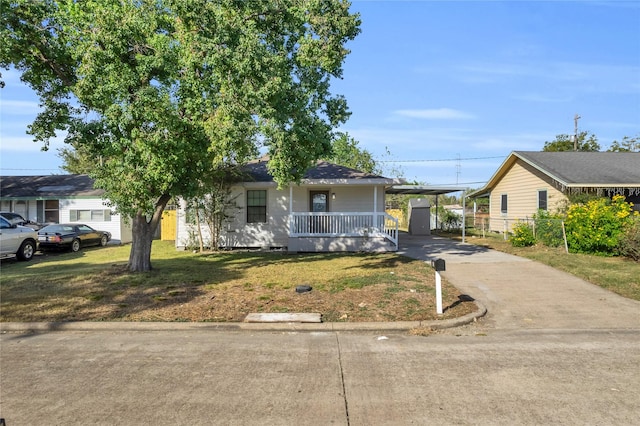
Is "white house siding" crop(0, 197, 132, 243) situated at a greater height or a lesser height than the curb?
greater

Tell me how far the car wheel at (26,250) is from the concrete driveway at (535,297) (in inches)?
579

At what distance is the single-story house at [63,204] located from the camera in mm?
23297

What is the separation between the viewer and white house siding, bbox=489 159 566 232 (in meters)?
20.9

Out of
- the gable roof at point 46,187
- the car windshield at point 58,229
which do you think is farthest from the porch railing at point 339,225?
the gable roof at point 46,187

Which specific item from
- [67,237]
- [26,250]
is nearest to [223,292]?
[26,250]

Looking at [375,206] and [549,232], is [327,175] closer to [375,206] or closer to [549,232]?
[375,206]

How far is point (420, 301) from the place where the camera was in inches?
324

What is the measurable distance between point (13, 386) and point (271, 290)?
5250 mm

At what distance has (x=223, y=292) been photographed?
9.20 m

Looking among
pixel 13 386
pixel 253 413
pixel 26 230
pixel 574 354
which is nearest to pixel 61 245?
pixel 26 230

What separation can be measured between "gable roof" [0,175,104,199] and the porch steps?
18972mm

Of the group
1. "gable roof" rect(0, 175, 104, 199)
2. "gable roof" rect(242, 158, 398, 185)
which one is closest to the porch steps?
"gable roof" rect(242, 158, 398, 185)

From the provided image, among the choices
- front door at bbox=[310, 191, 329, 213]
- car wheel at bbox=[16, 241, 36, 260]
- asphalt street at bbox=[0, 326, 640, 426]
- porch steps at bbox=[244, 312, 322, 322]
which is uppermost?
front door at bbox=[310, 191, 329, 213]

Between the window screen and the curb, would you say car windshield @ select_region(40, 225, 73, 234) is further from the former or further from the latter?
the window screen
